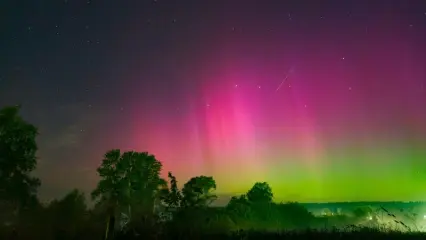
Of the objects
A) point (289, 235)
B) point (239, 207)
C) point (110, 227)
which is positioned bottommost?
point (289, 235)

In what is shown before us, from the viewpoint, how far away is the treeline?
1581 centimetres

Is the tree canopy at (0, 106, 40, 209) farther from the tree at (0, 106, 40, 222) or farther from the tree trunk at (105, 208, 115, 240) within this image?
the tree trunk at (105, 208, 115, 240)

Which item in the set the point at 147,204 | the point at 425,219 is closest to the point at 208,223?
the point at 147,204

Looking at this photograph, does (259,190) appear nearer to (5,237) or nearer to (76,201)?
(76,201)

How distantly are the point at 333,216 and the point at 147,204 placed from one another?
3637 cm

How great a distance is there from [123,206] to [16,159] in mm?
9548

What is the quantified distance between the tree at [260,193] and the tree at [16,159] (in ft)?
72.7

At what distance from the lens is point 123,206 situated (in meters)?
37.5

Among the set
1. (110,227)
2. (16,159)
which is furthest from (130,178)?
(110,227)

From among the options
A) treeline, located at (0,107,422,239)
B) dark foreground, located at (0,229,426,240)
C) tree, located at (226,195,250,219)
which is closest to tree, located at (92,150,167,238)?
treeline, located at (0,107,422,239)

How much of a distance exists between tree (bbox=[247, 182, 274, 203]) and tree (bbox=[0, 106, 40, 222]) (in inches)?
872

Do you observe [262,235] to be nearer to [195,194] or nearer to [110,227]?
[110,227]

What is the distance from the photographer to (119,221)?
16359 mm

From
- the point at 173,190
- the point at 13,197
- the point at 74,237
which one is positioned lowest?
the point at 74,237
